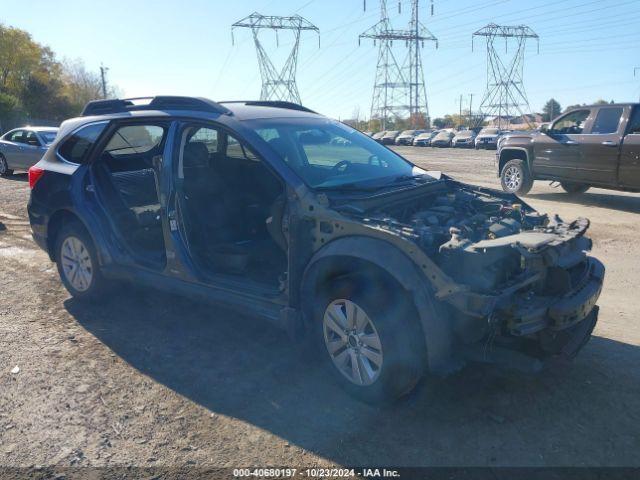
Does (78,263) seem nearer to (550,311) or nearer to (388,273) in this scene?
(388,273)

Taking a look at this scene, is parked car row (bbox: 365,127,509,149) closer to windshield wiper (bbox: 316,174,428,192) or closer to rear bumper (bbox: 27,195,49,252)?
windshield wiper (bbox: 316,174,428,192)

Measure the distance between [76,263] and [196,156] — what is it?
1518mm

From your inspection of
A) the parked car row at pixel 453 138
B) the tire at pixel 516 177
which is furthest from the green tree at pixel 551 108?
the tire at pixel 516 177

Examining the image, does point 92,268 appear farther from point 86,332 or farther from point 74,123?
point 74,123

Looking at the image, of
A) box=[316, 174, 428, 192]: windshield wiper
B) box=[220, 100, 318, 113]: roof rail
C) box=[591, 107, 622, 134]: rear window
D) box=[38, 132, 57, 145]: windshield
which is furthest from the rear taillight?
box=[38, 132, 57, 145]: windshield

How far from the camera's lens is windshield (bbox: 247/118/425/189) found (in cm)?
403

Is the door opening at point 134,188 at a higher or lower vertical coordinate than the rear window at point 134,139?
lower

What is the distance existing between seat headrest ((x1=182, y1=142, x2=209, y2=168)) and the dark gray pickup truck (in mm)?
7825

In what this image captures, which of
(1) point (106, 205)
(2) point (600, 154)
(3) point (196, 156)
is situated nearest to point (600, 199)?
(2) point (600, 154)

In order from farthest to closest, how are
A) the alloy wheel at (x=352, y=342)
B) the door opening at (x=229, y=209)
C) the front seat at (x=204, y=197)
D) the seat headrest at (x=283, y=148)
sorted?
the front seat at (x=204, y=197)
the door opening at (x=229, y=209)
the seat headrest at (x=283, y=148)
the alloy wheel at (x=352, y=342)

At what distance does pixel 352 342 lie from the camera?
342cm

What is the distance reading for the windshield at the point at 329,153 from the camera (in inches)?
159

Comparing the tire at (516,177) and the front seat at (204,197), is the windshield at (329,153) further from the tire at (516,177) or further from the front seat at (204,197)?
the tire at (516,177)

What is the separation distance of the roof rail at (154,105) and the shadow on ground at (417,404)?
70.7 inches
